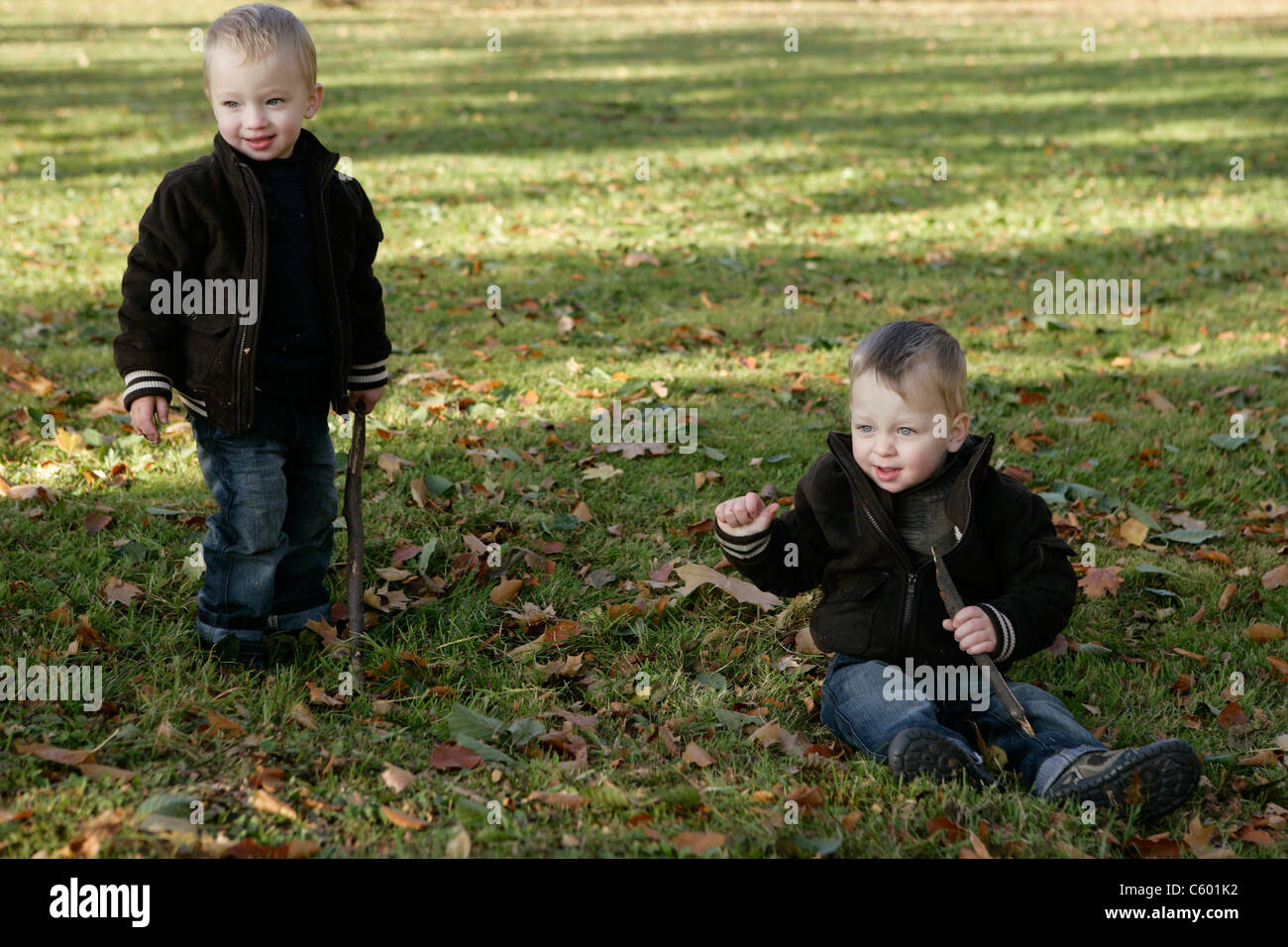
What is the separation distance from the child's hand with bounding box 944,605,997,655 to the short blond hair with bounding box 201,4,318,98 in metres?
2.35

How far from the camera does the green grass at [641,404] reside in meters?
2.92

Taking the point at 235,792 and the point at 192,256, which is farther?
the point at 192,256

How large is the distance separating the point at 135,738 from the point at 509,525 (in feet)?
5.78

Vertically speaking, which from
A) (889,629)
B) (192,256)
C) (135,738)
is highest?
(192,256)

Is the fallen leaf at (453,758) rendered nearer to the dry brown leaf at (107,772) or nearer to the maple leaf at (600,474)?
the dry brown leaf at (107,772)

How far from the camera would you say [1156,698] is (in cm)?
354

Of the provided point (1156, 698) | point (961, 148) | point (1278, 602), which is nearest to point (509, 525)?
point (1156, 698)

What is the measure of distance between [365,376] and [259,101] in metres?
0.93

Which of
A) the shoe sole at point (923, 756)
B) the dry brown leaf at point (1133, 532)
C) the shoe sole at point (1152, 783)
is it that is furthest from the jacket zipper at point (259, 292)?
the dry brown leaf at point (1133, 532)

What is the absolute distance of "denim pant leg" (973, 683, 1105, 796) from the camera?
9.90 ft

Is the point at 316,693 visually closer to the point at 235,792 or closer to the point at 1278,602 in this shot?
the point at 235,792

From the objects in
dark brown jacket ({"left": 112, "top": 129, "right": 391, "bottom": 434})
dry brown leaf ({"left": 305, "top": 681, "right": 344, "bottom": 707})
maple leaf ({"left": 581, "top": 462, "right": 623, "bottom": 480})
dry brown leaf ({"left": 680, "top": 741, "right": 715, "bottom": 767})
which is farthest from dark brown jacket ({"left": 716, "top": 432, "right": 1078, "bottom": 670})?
maple leaf ({"left": 581, "top": 462, "right": 623, "bottom": 480})

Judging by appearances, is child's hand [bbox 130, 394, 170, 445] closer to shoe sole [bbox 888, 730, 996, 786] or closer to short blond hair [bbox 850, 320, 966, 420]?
short blond hair [bbox 850, 320, 966, 420]

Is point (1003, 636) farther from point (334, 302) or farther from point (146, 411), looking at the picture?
point (146, 411)
